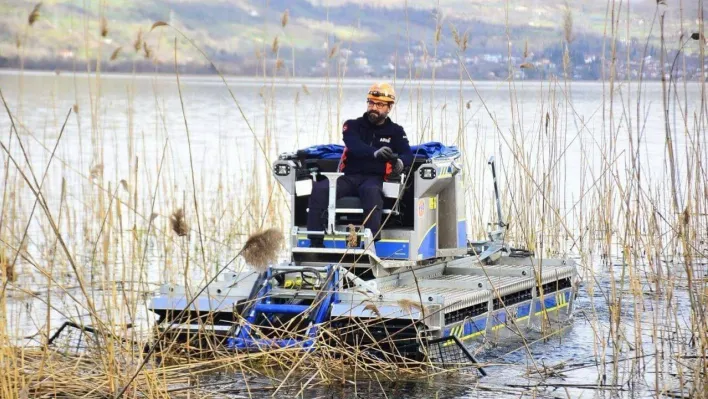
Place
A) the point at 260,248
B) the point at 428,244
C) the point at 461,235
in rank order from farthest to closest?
the point at 461,235, the point at 428,244, the point at 260,248

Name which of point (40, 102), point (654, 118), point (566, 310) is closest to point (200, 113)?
point (40, 102)

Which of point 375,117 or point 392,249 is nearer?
point 392,249

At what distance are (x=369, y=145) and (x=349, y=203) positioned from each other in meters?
0.62

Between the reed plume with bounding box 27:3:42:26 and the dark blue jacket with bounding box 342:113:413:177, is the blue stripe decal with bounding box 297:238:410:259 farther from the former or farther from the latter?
the reed plume with bounding box 27:3:42:26

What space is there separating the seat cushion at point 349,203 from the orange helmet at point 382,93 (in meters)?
0.87

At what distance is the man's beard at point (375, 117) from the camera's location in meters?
10.6

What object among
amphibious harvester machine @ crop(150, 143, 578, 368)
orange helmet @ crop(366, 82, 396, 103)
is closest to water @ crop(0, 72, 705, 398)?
amphibious harvester machine @ crop(150, 143, 578, 368)

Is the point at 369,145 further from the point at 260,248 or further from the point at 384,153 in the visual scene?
the point at 260,248

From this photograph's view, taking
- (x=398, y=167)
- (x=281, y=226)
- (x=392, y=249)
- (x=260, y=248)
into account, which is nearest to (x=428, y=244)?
(x=392, y=249)

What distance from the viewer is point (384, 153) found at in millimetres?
10188

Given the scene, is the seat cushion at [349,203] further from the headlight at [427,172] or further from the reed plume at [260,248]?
the reed plume at [260,248]

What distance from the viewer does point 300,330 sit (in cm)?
895

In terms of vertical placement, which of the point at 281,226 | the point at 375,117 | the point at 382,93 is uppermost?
the point at 382,93

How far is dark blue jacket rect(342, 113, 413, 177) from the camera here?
34.2ft
